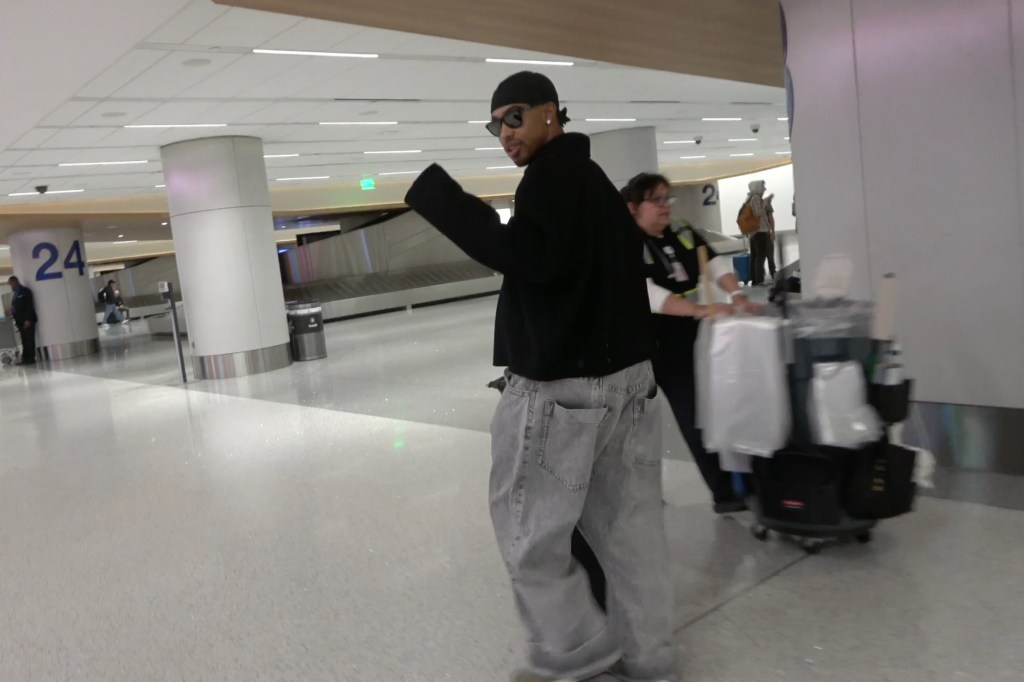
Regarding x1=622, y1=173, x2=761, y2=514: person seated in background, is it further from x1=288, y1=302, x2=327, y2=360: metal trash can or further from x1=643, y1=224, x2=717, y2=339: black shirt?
x1=288, y1=302, x2=327, y2=360: metal trash can

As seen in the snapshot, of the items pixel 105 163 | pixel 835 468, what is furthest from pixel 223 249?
pixel 835 468

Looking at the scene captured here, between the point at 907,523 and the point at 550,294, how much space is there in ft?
8.05

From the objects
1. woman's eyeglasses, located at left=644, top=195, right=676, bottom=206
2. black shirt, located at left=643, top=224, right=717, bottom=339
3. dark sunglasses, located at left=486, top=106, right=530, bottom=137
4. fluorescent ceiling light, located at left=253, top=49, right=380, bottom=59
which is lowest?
black shirt, located at left=643, top=224, right=717, bottom=339

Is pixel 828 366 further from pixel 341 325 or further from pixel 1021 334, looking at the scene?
pixel 341 325

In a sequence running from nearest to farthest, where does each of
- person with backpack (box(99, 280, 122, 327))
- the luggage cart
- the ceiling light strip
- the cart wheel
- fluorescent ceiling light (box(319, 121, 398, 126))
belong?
the luggage cart
the cart wheel
fluorescent ceiling light (box(319, 121, 398, 126))
the ceiling light strip
person with backpack (box(99, 280, 122, 327))

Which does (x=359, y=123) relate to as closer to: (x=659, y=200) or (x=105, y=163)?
(x=105, y=163)

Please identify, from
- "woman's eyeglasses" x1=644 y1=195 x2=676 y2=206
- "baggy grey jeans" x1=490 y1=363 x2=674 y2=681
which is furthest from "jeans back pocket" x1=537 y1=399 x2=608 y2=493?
"woman's eyeglasses" x1=644 y1=195 x2=676 y2=206

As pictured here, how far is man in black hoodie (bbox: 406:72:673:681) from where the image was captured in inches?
93.4

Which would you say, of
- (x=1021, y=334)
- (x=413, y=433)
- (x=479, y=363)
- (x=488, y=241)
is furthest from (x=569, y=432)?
(x=479, y=363)

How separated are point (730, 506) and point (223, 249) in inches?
409

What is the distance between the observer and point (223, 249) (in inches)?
500

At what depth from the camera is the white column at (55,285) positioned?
67.0 feet

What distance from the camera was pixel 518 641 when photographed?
314cm

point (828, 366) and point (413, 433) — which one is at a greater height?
point (828, 366)
